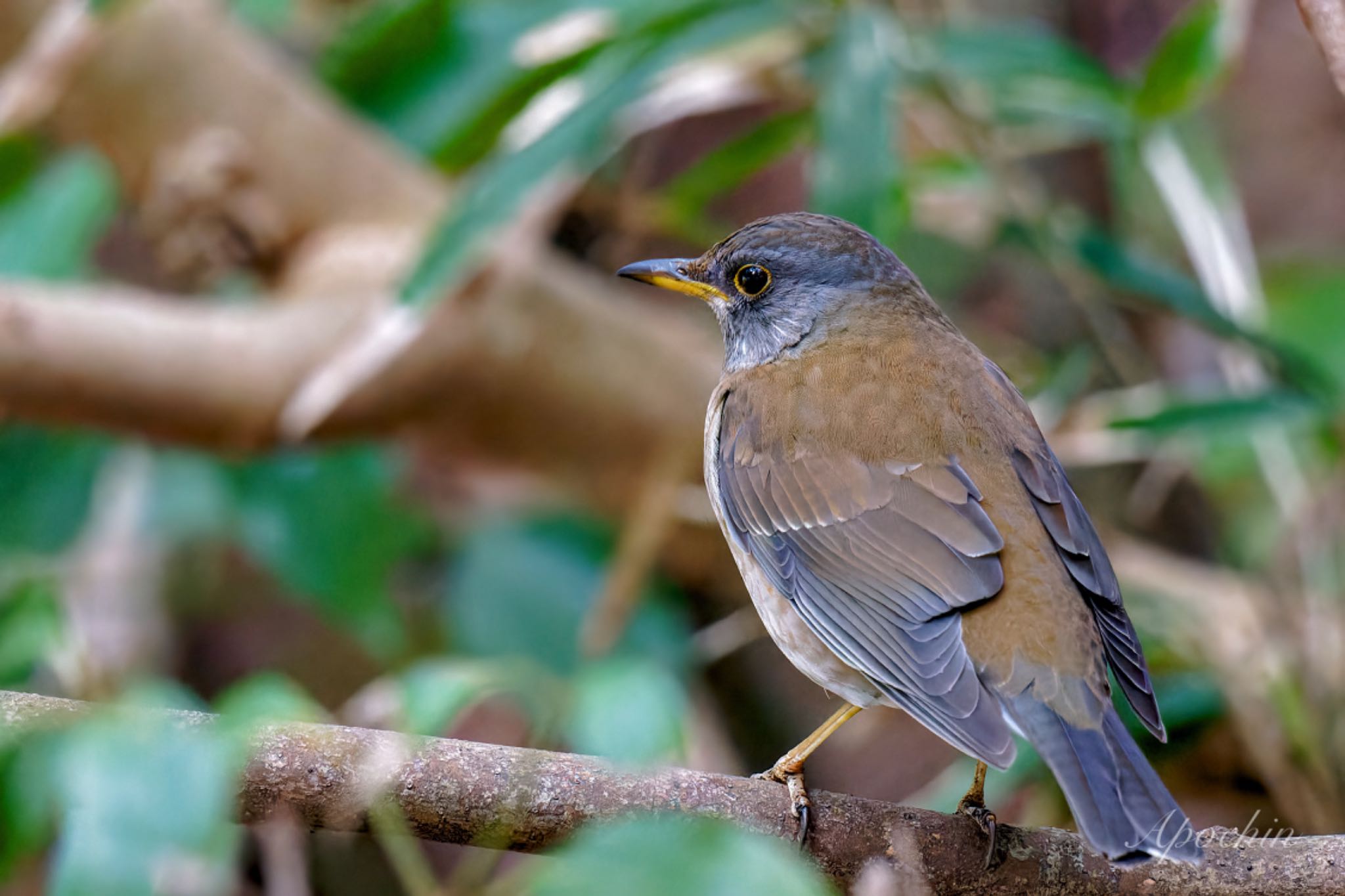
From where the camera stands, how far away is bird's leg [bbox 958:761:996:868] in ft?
7.54

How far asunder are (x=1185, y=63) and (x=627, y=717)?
7.99 ft

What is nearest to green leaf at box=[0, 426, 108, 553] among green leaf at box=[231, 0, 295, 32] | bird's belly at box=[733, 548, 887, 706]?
green leaf at box=[231, 0, 295, 32]

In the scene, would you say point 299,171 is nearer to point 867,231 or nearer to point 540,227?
point 540,227

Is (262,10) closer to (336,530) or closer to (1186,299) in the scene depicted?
(336,530)

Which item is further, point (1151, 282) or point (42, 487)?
point (42, 487)

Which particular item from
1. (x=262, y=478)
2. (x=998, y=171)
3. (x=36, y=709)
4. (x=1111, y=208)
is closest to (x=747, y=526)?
(x=36, y=709)

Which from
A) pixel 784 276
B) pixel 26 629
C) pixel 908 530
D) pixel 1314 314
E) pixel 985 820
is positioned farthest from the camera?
pixel 1314 314

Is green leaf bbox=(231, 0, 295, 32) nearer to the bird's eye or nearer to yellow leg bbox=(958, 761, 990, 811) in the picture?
the bird's eye

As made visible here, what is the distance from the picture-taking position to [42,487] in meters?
4.68

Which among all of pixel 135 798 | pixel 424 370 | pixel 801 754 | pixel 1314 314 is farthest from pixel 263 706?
pixel 1314 314

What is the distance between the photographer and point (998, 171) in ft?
14.2

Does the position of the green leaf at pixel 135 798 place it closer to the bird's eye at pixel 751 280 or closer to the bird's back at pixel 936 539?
the bird's back at pixel 936 539

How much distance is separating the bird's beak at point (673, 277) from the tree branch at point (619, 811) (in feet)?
3.92

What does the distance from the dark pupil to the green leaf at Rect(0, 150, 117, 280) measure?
233 centimetres
